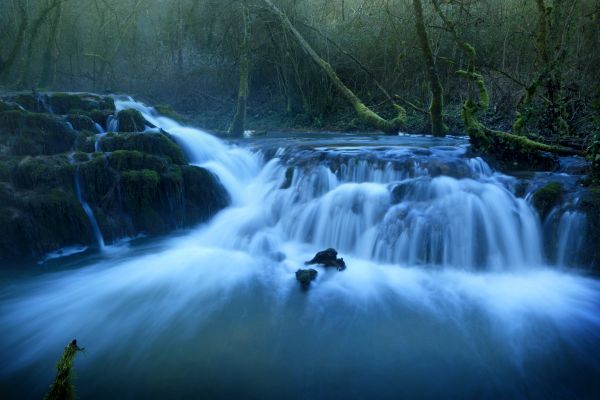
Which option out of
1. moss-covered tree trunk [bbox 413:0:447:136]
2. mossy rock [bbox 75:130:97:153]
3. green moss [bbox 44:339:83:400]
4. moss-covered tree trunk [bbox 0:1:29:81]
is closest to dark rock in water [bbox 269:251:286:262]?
mossy rock [bbox 75:130:97:153]

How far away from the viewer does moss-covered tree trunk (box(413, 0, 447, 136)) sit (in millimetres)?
8555

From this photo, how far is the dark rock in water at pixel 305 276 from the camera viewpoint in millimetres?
5422

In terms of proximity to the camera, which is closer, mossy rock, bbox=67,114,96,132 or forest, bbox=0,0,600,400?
forest, bbox=0,0,600,400

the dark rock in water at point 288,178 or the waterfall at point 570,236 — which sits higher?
the dark rock in water at point 288,178

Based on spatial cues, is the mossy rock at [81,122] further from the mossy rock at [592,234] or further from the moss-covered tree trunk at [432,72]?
the mossy rock at [592,234]

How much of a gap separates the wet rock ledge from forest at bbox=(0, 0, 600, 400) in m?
0.03

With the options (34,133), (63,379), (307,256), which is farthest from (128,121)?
(63,379)

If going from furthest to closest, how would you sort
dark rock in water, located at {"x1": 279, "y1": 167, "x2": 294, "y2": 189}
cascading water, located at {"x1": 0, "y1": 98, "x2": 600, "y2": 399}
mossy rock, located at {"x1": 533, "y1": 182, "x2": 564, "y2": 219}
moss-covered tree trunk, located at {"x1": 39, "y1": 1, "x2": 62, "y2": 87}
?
moss-covered tree trunk, located at {"x1": 39, "y1": 1, "x2": 62, "y2": 87} → dark rock in water, located at {"x1": 279, "y1": 167, "x2": 294, "y2": 189} → mossy rock, located at {"x1": 533, "y1": 182, "x2": 564, "y2": 219} → cascading water, located at {"x1": 0, "y1": 98, "x2": 600, "y2": 399}

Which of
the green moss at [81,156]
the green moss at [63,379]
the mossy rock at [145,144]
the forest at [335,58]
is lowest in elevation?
the green moss at [63,379]

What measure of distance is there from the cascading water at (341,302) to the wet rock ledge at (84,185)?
57 cm

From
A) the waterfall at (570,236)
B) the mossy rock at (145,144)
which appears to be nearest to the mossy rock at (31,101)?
the mossy rock at (145,144)

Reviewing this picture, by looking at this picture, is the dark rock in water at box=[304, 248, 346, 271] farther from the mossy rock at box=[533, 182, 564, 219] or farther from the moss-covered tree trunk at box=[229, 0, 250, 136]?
the moss-covered tree trunk at box=[229, 0, 250, 136]

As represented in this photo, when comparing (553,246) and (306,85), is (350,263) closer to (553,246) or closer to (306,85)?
(553,246)

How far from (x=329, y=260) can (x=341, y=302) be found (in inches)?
38.5
